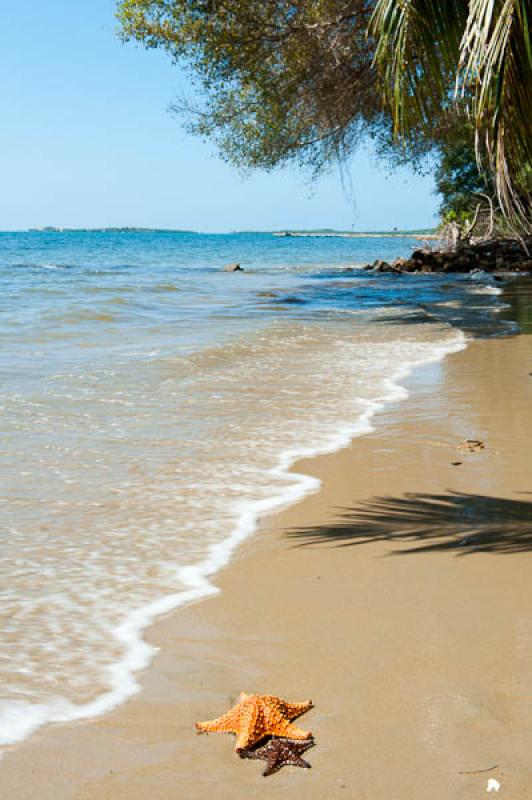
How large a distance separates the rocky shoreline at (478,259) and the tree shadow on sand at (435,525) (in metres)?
30.0

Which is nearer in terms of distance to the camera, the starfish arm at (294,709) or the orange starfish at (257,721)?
the orange starfish at (257,721)

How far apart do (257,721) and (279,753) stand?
0.13 m

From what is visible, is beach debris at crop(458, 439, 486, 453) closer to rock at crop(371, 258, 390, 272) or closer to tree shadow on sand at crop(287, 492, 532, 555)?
tree shadow on sand at crop(287, 492, 532, 555)

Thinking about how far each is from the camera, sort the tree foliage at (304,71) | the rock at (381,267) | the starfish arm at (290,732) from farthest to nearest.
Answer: the rock at (381,267) < the tree foliage at (304,71) < the starfish arm at (290,732)

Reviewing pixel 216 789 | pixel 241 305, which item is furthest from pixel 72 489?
pixel 241 305

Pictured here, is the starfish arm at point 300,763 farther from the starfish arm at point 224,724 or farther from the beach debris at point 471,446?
the beach debris at point 471,446

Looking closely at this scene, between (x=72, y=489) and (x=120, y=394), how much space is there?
12.1ft

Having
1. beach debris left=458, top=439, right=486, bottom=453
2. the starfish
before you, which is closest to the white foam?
the starfish

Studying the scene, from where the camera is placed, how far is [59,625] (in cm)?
401

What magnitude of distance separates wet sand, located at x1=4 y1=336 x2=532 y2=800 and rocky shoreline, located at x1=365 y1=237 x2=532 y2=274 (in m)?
29.9

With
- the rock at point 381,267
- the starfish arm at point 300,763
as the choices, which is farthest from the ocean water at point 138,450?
the rock at point 381,267

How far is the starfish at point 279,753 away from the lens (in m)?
2.82

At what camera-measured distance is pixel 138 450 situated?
717 centimetres

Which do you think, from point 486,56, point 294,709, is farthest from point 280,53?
point 294,709
